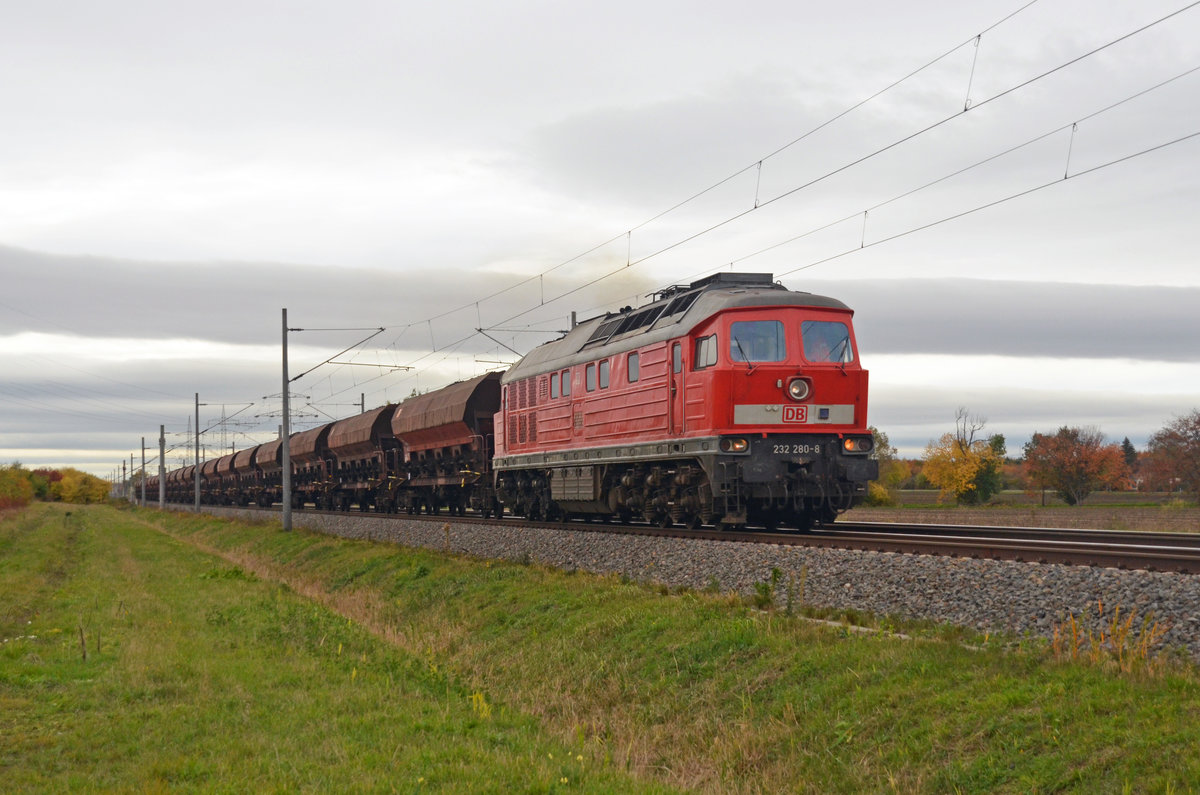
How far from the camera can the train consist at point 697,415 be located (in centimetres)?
1841

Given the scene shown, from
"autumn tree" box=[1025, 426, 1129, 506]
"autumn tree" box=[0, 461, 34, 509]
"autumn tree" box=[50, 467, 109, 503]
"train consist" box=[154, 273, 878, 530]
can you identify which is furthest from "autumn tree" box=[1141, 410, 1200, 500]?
"autumn tree" box=[50, 467, 109, 503]

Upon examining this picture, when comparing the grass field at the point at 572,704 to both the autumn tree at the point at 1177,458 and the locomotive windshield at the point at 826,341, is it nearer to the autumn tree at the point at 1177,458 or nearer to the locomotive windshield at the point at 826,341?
the locomotive windshield at the point at 826,341

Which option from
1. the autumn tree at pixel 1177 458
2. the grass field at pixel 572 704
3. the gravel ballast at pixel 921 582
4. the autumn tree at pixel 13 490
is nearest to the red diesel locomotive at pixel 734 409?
the gravel ballast at pixel 921 582

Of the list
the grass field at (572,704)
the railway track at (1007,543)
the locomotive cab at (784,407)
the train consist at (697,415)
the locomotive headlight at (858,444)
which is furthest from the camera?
the locomotive headlight at (858,444)

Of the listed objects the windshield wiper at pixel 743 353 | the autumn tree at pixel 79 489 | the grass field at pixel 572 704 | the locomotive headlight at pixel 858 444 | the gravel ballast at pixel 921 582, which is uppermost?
the windshield wiper at pixel 743 353

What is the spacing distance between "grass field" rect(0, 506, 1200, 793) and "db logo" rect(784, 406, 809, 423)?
14.5 feet

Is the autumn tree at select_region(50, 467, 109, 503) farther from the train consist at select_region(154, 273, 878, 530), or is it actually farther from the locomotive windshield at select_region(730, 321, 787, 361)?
the locomotive windshield at select_region(730, 321, 787, 361)

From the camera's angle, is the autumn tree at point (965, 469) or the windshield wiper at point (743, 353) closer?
the windshield wiper at point (743, 353)

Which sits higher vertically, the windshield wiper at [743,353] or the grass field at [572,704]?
the windshield wiper at [743,353]

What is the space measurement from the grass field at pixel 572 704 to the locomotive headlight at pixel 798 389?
4785 millimetres

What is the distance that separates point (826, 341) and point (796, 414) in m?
1.65

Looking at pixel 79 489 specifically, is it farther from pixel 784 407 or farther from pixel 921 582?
pixel 921 582

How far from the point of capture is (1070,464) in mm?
76938

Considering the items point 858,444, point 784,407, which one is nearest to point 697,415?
point 784,407
